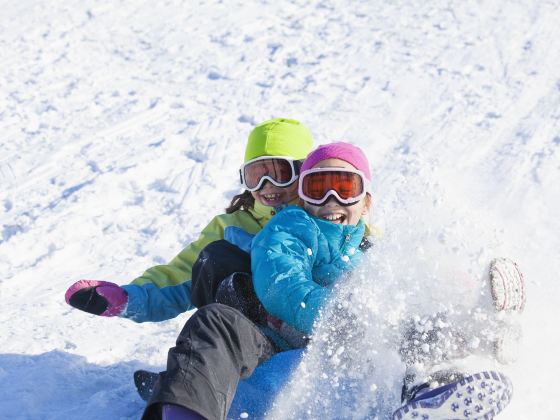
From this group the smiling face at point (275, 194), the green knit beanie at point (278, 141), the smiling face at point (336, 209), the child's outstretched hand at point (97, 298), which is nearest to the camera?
the smiling face at point (336, 209)

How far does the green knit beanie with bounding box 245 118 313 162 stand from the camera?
3.47 metres

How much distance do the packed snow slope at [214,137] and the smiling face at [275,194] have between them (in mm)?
554

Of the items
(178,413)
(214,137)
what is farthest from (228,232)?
(214,137)

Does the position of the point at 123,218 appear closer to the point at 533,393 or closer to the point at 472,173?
the point at 472,173

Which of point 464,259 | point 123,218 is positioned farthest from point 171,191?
point 464,259

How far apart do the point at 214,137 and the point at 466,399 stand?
3.88 m

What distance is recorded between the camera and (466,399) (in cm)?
200

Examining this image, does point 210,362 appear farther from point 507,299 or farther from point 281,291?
point 507,299

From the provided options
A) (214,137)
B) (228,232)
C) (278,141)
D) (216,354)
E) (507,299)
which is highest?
(216,354)

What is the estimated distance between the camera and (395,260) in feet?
8.25

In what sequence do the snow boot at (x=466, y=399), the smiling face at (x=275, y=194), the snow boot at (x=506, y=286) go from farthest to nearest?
the smiling face at (x=275, y=194), the snow boot at (x=506, y=286), the snow boot at (x=466, y=399)

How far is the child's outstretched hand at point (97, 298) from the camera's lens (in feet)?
10.1

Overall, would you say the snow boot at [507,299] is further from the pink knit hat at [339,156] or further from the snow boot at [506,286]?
the pink knit hat at [339,156]

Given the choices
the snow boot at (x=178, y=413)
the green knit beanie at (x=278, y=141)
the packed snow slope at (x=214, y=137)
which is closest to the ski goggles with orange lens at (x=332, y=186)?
the packed snow slope at (x=214, y=137)
